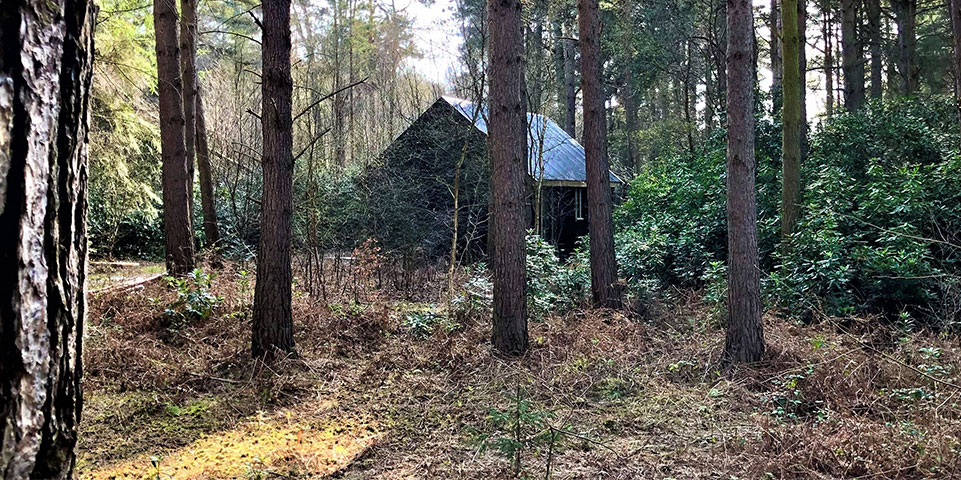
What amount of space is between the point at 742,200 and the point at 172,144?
8.01 m

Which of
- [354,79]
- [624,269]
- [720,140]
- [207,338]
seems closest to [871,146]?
[720,140]

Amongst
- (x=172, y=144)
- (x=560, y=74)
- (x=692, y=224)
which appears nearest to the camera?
(x=172, y=144)

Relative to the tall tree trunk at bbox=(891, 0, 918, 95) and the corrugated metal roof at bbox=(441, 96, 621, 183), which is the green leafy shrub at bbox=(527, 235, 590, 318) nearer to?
the corrugated metal roof at bbox=(441, 96, 621, 183)

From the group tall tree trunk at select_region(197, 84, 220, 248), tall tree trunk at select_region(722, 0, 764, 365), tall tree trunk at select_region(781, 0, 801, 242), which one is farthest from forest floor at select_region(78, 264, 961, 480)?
tall tree trunk at select_region(197, 84, 220, 248)

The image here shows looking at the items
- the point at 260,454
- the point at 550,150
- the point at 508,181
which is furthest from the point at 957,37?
the point at 550,150

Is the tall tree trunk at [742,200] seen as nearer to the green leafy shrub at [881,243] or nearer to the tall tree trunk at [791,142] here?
the green leafy shrub at [881,243]

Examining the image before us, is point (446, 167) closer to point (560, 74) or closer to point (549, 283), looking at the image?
point (549, 283)

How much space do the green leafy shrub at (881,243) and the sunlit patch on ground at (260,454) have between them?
19.4ft

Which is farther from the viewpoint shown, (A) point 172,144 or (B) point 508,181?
(A) point 172,144

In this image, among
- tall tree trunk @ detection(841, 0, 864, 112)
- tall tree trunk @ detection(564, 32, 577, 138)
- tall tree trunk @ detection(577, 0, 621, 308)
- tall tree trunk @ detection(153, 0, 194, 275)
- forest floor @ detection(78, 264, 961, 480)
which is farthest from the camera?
tall tree trunk @ detection(564, 32, 577, 138)

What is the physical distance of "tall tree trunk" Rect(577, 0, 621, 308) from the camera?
9594mm

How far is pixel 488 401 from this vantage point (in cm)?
575

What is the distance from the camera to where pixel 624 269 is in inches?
480

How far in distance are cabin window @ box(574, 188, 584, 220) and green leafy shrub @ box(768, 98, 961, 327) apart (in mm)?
7901
